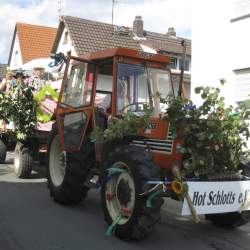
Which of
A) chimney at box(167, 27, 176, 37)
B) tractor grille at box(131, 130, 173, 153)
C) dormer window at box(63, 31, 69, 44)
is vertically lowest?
tractor grille at box(131, 130, 173, 153)

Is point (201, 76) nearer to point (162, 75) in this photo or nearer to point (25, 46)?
point (162, 75)

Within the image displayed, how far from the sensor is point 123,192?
5.97 meters

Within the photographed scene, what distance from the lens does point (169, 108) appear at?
6031 millimetres

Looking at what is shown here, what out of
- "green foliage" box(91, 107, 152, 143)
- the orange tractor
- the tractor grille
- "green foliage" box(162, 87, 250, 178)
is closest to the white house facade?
the orange tractor

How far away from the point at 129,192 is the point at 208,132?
112cm

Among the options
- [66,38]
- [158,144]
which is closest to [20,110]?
[158,144]

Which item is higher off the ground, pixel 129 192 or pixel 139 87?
pixel 139 87

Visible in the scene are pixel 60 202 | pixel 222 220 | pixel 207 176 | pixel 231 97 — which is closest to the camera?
pixel 207 176

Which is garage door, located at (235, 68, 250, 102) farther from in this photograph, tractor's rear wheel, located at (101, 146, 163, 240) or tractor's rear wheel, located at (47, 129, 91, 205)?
tractor's rear wheel, located at (101, 146, 163, 240)

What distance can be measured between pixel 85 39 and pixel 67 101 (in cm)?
2414

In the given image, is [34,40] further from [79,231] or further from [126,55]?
[79,231]

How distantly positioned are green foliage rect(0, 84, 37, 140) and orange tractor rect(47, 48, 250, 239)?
220 centimetres

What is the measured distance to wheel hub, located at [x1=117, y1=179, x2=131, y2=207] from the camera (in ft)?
19.4

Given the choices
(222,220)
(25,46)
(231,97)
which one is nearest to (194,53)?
(231,97)
